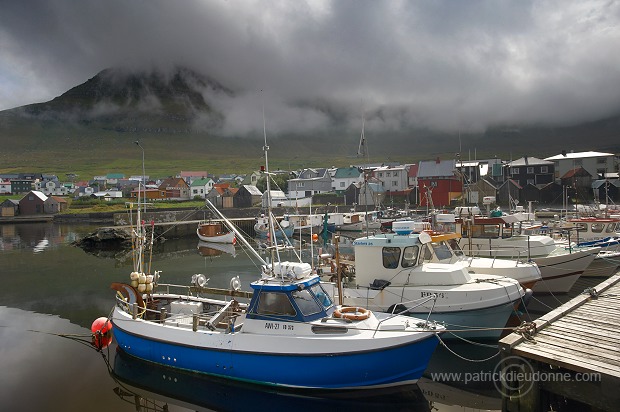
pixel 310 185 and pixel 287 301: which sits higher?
pixel 310 185

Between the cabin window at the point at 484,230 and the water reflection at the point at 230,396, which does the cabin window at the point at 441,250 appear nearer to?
the water reflection at the point at 230,396

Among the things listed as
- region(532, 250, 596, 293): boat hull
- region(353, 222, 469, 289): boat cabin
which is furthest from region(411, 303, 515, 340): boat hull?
region(532, 250, 596, 293): boat hull

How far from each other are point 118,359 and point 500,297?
13.2 meters

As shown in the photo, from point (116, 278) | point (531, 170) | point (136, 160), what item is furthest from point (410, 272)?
point (136, 160)

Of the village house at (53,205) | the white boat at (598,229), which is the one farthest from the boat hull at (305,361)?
the village house at (53,205)

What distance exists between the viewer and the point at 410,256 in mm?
15109

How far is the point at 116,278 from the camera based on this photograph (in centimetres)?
2917

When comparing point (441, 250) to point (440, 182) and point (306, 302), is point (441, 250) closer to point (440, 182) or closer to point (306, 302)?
point (306, 302)

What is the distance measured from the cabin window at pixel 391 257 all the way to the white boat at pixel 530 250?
7.17m

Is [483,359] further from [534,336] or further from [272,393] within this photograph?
[272,393]

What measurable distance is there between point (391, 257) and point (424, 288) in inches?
61.5

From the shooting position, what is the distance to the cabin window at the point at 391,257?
49.5 ft

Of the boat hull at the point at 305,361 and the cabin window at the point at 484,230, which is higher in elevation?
the cabin window at the point at 484,230

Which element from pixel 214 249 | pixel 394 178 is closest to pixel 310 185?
pixel 394 178
